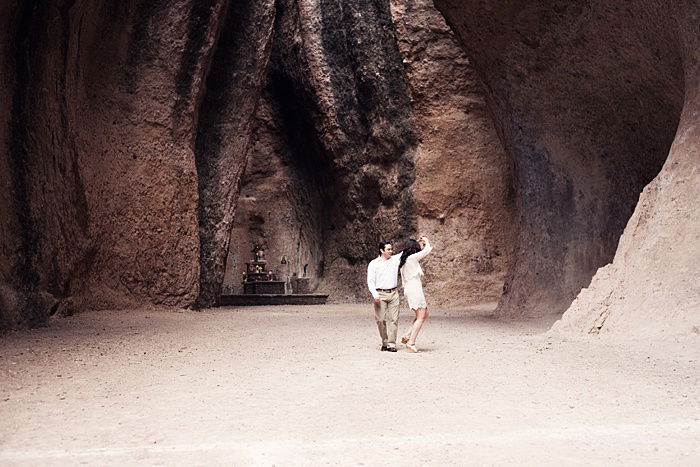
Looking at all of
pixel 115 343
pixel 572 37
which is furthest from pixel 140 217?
pixel 572 37

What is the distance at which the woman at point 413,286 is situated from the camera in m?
6.70

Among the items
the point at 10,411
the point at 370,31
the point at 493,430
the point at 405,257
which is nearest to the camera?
the point at 493,430

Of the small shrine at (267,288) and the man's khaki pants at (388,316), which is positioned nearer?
the man's khaki pants at (388,316)

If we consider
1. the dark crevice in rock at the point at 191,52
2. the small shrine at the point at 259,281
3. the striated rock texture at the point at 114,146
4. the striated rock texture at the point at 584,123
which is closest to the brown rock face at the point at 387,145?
the small shrine at the point at 259,281

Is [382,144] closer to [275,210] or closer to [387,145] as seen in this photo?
[387,145]

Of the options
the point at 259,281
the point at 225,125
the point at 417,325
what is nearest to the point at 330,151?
the point at 259,281

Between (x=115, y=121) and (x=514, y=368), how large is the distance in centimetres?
849

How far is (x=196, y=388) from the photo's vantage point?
16.1ft

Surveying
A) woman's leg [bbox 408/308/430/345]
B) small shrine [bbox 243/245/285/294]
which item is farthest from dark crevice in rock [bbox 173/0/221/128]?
small shrine [bbox 243/245/285/294]

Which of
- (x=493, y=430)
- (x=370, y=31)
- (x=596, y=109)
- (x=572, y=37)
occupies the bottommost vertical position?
(x=493, y=430)

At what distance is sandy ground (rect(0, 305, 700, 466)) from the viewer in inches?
131

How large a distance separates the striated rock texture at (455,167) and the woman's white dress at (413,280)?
906 centimetres

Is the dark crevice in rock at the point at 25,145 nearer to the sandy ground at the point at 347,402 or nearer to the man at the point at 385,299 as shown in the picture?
the sandy ground at the point at 347,402

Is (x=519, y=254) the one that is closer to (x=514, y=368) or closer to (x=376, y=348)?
(x=376, y=348)
